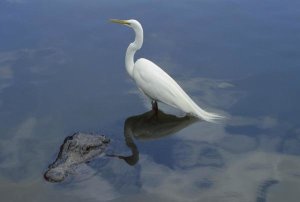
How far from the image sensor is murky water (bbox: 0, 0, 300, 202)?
623 cm

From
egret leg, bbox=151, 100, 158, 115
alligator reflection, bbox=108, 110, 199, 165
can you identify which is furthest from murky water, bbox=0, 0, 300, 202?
egret leg, bbox=151, 100, 158, 115

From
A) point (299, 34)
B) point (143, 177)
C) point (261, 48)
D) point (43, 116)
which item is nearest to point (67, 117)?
point (43, 116)

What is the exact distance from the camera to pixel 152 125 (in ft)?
24.3

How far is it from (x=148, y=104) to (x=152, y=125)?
62 cm

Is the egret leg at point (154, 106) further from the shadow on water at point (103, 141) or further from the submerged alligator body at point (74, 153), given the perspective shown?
the submerged alligator body at point (74, 153)

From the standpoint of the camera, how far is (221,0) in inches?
462

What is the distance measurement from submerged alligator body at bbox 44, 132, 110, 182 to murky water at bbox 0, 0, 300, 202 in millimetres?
106

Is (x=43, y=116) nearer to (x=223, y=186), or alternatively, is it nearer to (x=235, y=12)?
(x=223, y=186)

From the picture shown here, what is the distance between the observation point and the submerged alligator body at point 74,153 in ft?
20.2

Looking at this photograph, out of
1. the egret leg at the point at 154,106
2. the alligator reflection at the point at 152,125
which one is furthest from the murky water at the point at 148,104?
the egret leg at the point at 154,106

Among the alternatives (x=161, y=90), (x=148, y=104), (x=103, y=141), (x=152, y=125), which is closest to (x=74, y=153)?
(x=103, y=141)

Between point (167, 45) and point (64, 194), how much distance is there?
15.0ft

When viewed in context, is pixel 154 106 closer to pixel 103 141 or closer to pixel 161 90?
pixel 161 90

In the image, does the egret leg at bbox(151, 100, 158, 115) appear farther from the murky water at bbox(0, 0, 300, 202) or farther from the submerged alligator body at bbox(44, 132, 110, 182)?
the submerged alligator body at bbox(44, 132, 110, 182)
